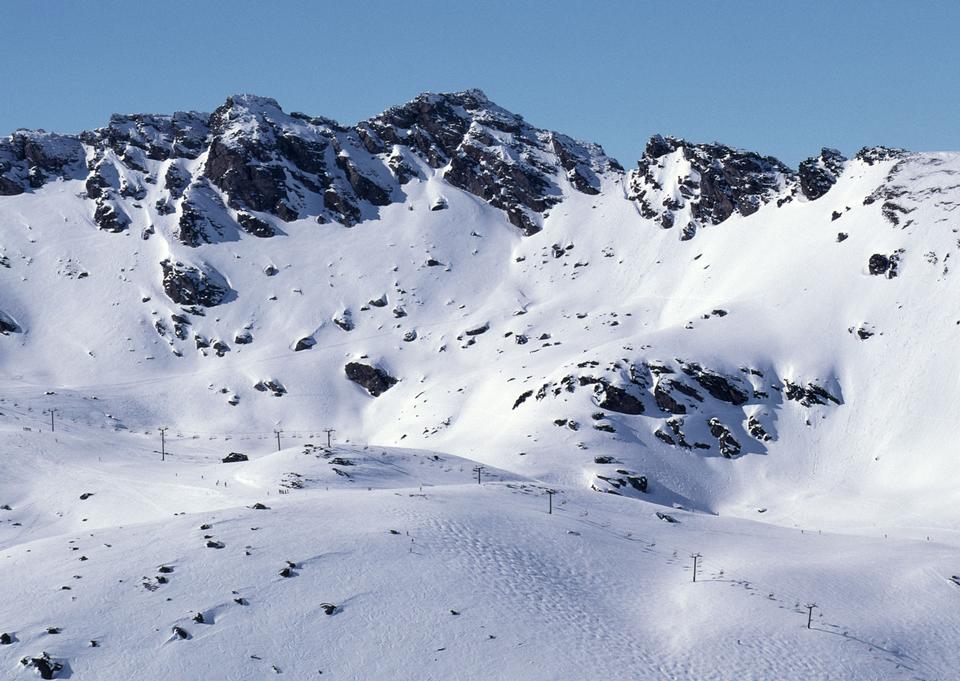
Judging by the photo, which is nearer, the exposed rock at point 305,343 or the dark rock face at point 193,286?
the exposed rock at point 305,343

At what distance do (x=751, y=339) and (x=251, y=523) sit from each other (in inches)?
3674

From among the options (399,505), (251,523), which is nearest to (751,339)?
(399,505)

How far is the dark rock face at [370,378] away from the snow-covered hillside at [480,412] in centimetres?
48

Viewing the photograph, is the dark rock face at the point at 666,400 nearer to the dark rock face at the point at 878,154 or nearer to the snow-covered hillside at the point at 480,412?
the snow-covered hillside at the point at 480,412

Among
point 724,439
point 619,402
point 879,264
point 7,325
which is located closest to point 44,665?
point 619,402

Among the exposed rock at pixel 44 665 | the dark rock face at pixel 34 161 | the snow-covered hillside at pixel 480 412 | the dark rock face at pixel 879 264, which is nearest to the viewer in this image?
the exposed rock at pixel 44 665

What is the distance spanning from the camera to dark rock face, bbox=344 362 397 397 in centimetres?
14325

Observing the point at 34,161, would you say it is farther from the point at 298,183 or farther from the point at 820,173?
the point at 820,173

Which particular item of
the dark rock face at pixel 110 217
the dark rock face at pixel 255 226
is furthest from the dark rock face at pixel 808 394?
the dark rock face at pixel 110 217

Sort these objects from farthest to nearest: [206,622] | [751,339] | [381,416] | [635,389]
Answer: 1. [381,416]
2. [751,339]
3. [635,389]
4. [206,622]

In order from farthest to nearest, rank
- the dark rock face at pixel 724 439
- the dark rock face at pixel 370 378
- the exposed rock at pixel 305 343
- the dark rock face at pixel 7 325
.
Result: the exposed rock at pixel 305 343 < the dark rock face at pixel 7 325 < the dark rock face at pixel 370 378 < the dark rock face at pixel 724 439

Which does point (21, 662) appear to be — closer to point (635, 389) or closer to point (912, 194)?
point (635, 389)

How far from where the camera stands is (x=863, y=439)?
11038cm

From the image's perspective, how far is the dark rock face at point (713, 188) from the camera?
169875 millimetres
